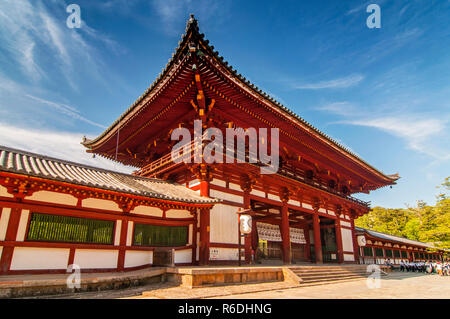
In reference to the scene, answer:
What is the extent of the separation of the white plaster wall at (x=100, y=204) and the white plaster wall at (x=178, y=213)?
2.06m

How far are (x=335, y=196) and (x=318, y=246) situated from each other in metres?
3.72

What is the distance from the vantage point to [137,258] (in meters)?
10.1

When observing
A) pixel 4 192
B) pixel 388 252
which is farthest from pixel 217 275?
pixel 388 252

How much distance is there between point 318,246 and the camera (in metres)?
17.7

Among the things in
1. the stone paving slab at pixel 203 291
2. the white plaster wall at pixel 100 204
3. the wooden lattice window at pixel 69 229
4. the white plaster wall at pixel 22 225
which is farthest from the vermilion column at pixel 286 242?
the white plaster wall at pixel 22 225

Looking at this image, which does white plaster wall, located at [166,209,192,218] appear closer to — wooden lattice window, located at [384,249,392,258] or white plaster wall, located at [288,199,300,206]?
white plaster wall, located at [288,199,300,206]

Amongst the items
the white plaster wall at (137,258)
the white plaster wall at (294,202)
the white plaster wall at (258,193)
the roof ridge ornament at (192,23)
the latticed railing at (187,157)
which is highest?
the roof ridge ornament at (192,23)

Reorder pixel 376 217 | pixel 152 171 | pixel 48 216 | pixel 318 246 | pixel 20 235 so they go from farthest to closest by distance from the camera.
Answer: pixel 376 217, pixel 318 246, pixel 152 171, pixel 48 216, pixel 20 235

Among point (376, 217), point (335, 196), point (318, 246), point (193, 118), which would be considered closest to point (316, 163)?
point (335, 196)

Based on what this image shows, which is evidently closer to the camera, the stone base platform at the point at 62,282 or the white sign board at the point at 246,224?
the stone base platform at the point at 62,282

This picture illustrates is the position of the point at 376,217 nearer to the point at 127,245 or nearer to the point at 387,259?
the point at 387,259

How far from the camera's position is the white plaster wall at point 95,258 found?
344 inches

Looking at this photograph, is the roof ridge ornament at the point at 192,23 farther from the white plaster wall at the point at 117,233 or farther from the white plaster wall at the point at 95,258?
the white plaster wall at the point at 95,258

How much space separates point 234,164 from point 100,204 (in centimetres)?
571
